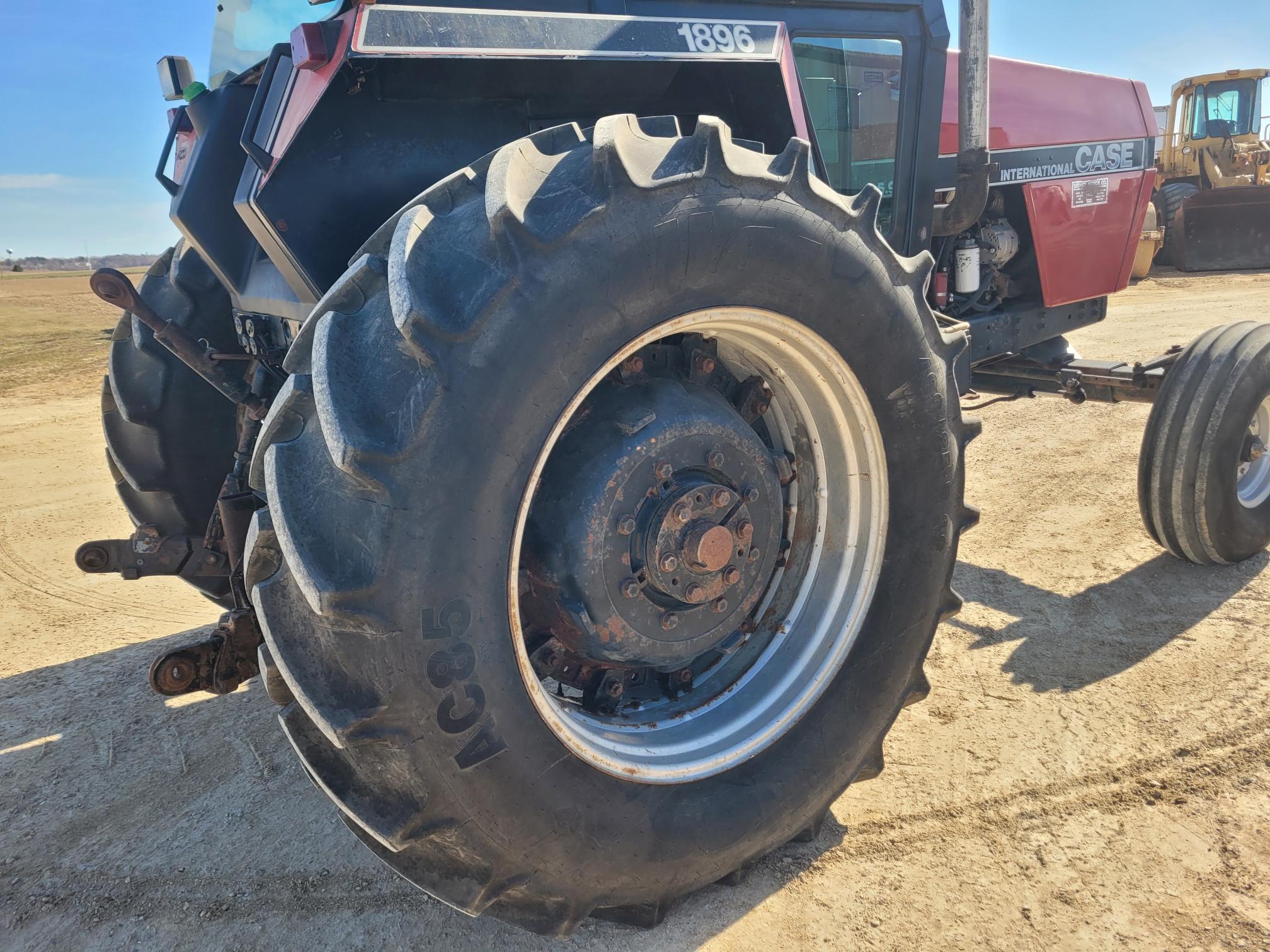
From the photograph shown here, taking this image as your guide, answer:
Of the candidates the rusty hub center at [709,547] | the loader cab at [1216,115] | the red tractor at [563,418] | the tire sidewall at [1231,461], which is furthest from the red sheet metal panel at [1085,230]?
the loader cab at [1216,115]

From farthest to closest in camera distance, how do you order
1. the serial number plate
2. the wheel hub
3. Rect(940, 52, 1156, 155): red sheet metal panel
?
Rect(940, 52, 1156, 155): red sheet metal panel → the wheel hub → the serial number plate

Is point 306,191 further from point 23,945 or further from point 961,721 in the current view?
point 961,721

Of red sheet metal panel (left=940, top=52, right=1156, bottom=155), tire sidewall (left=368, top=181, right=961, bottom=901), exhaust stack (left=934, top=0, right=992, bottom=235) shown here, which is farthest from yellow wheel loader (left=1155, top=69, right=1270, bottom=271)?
tire sidewall (left=368, top=181, right=961, bottom=901)

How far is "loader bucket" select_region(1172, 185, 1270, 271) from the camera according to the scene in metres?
14.4

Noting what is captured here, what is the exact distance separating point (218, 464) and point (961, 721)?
2577mm

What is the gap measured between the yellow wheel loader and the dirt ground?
1338cm

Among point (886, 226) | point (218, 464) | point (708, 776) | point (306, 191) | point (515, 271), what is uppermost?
point (306, 191)

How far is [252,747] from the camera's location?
2.80 meters

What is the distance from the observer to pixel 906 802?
2410 mm

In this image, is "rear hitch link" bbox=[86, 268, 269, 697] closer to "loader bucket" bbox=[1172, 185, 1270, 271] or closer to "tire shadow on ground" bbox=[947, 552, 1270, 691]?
"tire shadow on ground" bbox=[947, 552, 1270, 691]

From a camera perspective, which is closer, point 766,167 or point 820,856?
point 766,167

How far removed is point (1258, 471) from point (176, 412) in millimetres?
4412

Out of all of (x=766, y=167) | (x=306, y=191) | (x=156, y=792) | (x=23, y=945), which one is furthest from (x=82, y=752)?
(x=766, y=167)

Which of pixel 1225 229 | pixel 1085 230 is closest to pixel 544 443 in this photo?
pixel 1085 230
